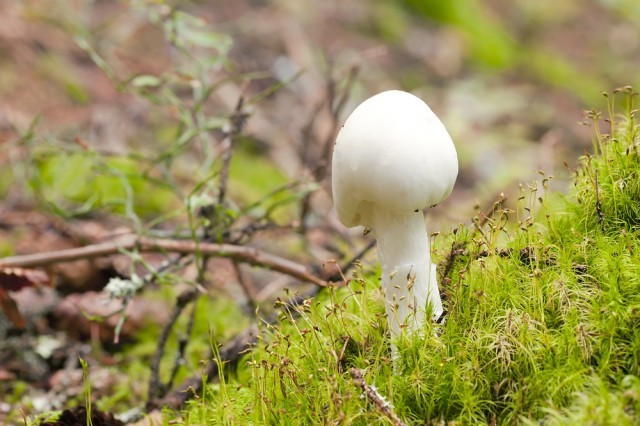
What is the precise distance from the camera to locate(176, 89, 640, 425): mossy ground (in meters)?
1.55

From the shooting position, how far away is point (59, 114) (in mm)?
5914

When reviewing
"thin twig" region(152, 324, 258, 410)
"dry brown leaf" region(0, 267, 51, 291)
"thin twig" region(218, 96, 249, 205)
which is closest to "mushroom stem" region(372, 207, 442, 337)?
"thin twig" region(152, 324, 258, 410)

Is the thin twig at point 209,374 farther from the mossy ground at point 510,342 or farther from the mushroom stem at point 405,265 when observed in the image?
the mushroom stem at point 405,265

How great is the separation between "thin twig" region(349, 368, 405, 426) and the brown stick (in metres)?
1.13

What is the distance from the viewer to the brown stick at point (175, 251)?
110 inches

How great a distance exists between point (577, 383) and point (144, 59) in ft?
22.8

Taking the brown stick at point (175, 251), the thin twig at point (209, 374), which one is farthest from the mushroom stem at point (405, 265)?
the brown stick at point (175, 251)

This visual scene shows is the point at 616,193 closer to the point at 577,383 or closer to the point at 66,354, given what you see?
the point at 577,383

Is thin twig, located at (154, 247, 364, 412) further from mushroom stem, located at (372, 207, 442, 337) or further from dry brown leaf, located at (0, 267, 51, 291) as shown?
dry brown leaf, located at (0, 267, 51, 291)

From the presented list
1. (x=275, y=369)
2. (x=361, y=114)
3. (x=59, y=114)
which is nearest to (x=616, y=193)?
(x=361, y=114)

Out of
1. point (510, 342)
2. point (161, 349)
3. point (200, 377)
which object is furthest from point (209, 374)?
point (510, 342)

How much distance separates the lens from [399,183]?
5.30ft

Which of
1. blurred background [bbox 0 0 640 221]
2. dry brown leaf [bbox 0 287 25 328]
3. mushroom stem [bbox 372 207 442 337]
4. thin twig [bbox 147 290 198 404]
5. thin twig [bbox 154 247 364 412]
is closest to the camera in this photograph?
mushroom stem [bbox 372 207 442 337]

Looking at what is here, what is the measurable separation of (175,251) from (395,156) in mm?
1518
